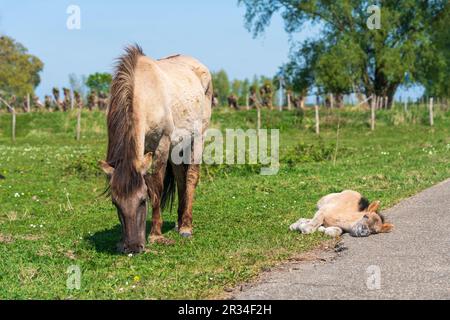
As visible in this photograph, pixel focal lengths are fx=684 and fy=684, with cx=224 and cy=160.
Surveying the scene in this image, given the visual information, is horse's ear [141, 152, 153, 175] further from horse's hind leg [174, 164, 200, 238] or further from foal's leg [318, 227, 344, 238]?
foal's leg [318, 227, 344, 238]

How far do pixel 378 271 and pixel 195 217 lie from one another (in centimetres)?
517

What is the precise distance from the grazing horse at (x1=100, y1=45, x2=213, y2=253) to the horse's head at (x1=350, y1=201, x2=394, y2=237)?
8.17 feet

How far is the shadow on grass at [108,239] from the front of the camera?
29.9 ft

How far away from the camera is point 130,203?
8.20 metres

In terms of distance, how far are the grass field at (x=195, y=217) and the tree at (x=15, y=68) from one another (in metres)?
52.0

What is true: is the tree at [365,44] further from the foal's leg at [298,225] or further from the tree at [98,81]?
the tree at [98,81]

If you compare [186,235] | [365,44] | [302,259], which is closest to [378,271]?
[302,259]

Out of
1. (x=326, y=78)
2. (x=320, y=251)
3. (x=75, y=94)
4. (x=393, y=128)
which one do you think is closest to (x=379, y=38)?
(x=326, y=78)

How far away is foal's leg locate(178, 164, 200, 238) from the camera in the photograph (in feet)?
34.2

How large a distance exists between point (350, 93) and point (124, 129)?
4026cm

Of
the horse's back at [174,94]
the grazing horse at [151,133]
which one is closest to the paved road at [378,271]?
the grazing horse at [151,133]

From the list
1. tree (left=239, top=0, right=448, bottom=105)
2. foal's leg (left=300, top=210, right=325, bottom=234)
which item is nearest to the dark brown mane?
foal's leg (left=300, top=210, right=325, bottom=234)

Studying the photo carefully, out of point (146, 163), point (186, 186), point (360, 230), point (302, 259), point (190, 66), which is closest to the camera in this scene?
point (302, 259)

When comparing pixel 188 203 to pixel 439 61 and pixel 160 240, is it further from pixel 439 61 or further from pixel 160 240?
pixel 439 61
